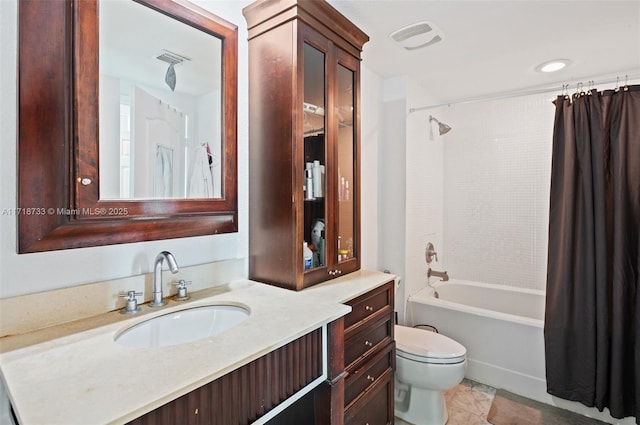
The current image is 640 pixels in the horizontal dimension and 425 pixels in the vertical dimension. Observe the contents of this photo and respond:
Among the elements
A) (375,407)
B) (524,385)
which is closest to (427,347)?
(375,407)

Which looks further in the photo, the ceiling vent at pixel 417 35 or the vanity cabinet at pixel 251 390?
the ceiling vent at pixel 417 35

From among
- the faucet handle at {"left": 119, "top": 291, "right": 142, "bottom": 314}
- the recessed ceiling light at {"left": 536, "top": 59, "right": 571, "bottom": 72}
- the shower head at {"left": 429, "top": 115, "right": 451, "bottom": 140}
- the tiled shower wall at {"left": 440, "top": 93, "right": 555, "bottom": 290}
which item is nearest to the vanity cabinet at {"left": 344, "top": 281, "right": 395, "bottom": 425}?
the faucet handle at {"left": 119, "top": 291, "right": 142, "bottom": 314}

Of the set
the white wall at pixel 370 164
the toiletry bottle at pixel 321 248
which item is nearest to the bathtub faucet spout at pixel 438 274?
the white wall at pixel 370 164

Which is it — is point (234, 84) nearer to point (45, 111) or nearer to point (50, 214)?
point (45, 111)

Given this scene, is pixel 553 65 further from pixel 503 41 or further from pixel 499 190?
pixel 499 190

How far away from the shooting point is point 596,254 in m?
1.90

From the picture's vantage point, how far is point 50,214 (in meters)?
0.89

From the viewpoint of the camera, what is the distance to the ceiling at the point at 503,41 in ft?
5.15

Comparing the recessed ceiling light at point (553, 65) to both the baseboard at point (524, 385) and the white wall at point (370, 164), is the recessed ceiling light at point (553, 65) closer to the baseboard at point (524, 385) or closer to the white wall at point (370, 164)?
the white wall at point (370, 164)

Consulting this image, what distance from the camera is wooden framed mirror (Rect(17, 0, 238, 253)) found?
34.4 inches

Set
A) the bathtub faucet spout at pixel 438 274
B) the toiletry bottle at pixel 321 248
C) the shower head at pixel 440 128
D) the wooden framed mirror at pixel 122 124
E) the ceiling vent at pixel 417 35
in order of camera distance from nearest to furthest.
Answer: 1. the wooden framed mirror at pixel 122 124
2. the toiletry bottle at pixel 321 248
3. the ceiling vent at pixel 417 35
4. the shower head at pixel 440 128
5. the bathtub faucet spout at pixel 438 274

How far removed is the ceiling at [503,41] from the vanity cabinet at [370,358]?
1.40 metres

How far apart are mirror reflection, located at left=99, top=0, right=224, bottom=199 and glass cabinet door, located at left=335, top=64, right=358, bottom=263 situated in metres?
0.59

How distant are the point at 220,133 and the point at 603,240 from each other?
2.23 meters
